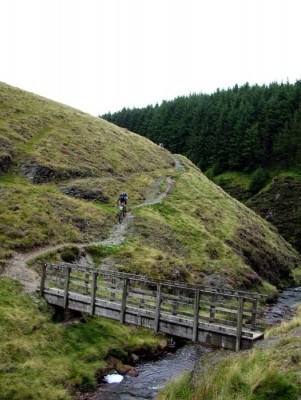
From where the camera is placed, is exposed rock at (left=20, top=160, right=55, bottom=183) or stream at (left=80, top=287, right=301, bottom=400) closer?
stream at (left=80, top=287, right=301, bottom=400)

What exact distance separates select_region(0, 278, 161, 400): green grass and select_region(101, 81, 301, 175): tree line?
82816 millimetres

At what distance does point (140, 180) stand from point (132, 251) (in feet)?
82.9

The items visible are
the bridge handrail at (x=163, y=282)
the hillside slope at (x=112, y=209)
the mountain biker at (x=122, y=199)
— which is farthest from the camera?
the mountain biker at (x=122, y=199)

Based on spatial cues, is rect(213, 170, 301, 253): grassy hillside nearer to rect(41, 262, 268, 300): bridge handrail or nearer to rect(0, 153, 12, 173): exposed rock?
rect(0, 153, 12, 173): exposed rock

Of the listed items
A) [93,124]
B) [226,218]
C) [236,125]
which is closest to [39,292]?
[226,218]

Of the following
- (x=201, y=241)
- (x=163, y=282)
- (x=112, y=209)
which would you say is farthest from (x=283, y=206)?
(x=163, y=282)

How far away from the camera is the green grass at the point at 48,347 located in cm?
1883

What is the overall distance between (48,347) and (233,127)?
110 meters

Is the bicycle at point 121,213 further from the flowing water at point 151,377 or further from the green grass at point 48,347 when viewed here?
the flowing water at point 151,377

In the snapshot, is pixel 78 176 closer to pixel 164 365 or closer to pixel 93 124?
pixel 93 124

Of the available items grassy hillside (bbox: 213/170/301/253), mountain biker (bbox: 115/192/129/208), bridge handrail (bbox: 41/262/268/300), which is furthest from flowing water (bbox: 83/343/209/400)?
grassy hillside (bbox: 213/170/301/253)

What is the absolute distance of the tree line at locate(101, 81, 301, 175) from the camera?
108 meters

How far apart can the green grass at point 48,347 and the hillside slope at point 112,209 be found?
6.64 metres

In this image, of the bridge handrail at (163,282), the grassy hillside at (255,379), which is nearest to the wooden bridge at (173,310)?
the bridge handrail at (163,282)
